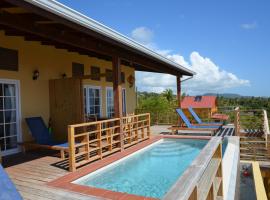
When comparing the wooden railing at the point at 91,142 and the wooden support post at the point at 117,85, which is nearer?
the wooden railing at the point at 91,142

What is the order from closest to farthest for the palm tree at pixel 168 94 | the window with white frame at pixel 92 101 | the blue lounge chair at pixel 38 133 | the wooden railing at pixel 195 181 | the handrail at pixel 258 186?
the wooden railing at pixel 195 181
the handrail at pixel 258 186
the blue lounge chair at pixel 38 133
the window with white frame at pixel 92 101
the palm tree at pixel 168 94

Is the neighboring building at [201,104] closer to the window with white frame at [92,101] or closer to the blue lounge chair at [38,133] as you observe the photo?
the window with white frame at [92,101]

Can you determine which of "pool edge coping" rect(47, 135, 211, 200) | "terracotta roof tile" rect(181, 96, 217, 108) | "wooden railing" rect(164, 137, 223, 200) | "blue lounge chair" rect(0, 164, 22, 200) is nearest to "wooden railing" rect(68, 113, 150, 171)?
"pool edge coping" rect(47, 135, 211, 200)

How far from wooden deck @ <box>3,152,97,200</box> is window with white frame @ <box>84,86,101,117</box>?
3.37 metres

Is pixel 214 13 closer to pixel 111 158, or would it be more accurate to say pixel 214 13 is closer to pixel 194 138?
pixel 194 138

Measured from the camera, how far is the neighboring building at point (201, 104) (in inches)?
995

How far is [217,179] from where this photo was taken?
3.55 meters

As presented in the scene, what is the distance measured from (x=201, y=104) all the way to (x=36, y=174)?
2377 cm

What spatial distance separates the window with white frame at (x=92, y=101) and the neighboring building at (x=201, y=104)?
1598 cm

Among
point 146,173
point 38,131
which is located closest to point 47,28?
point 38,131

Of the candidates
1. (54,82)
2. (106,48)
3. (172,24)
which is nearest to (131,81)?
(54,82)

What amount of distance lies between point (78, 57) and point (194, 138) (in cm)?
532

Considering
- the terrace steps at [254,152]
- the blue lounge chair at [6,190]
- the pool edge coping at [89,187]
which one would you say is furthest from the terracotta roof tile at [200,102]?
the blue lounge chair at [6,190]

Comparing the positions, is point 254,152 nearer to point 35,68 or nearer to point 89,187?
point 89,187
